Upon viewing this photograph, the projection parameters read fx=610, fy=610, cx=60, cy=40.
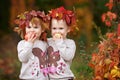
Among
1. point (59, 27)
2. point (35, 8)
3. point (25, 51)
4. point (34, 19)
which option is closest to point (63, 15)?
point (59, 27)

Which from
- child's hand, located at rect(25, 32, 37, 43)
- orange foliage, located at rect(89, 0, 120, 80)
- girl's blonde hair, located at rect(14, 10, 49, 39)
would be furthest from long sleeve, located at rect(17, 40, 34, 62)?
orange foliage, located at rect(89, 0, 120, 80)

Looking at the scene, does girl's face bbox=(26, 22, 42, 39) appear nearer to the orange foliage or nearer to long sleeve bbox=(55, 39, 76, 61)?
long sleeve bbox=(55, 39, 76, 61)

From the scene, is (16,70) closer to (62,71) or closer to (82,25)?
(82,25)

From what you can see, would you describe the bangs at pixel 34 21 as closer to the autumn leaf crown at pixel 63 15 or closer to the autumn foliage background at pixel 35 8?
the autumn leaf crown at pixel 63 15

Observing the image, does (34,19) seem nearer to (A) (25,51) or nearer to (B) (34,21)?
(B) (34,21)

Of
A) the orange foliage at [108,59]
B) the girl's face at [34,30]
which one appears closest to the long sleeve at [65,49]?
the girl's face at [34,30]

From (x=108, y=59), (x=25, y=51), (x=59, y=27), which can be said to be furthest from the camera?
(x=108, y=59)

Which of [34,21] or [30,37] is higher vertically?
[34,21]

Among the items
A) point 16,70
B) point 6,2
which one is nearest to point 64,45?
point 16,70

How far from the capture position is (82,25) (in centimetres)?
895

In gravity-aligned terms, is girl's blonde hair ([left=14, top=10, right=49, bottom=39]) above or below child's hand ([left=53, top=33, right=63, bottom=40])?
above

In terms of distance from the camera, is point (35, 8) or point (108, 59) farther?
point (35, 8)

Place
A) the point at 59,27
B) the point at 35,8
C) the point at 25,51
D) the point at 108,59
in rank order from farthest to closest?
the point at 35,8
the point at 108,59
the point at 59,27
the point at 25,51

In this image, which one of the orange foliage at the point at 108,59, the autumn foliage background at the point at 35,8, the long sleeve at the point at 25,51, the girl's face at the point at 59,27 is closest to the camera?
the long sleeve at the point at 25,51
